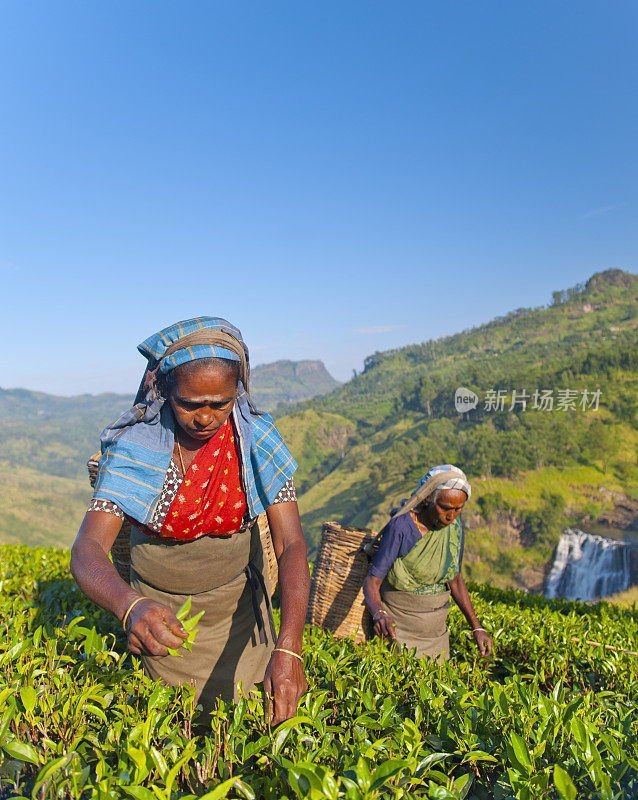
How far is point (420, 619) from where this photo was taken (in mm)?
3633

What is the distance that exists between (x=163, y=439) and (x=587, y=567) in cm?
6010

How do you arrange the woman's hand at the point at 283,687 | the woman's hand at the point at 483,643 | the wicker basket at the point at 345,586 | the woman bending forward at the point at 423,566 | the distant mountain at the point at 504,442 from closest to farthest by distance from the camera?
the woman's hand at the point at 283,687 → the woman's hand at the point at 483,643 → the woman bending forward at the point at 423,566 → the wicker basket at the point at 345,586 → the distant mountain at the point at 504,442

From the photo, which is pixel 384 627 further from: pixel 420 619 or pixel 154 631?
pixel 154 631

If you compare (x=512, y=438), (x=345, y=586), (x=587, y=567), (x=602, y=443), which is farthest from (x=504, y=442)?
(x=345, y=586)

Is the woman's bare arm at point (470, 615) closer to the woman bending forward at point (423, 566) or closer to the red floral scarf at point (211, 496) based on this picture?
the woman bending forward at point (423, 566)

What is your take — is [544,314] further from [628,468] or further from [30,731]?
[30,731]

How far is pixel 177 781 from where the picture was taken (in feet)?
4.50

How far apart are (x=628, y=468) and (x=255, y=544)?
80824mm

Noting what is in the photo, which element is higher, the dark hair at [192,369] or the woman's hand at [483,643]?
the dark hair at [192,369]

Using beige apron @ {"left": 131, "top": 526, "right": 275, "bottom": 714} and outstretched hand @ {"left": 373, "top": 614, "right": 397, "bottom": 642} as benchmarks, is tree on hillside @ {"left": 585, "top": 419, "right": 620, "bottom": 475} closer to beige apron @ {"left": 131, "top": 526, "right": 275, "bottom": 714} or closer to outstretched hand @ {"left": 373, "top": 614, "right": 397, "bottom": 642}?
outstretched hand @ {"left": 373, "top": 614, "right": 397, "bottom": 642}

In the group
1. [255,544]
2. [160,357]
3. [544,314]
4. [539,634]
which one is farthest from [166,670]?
[544,314]

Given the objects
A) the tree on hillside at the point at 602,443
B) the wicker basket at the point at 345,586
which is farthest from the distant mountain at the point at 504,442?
the wicker basket at the point at 345,586

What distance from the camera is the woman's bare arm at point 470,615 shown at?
3.30 meters

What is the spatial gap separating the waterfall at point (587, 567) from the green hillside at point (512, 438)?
2.06 metres
